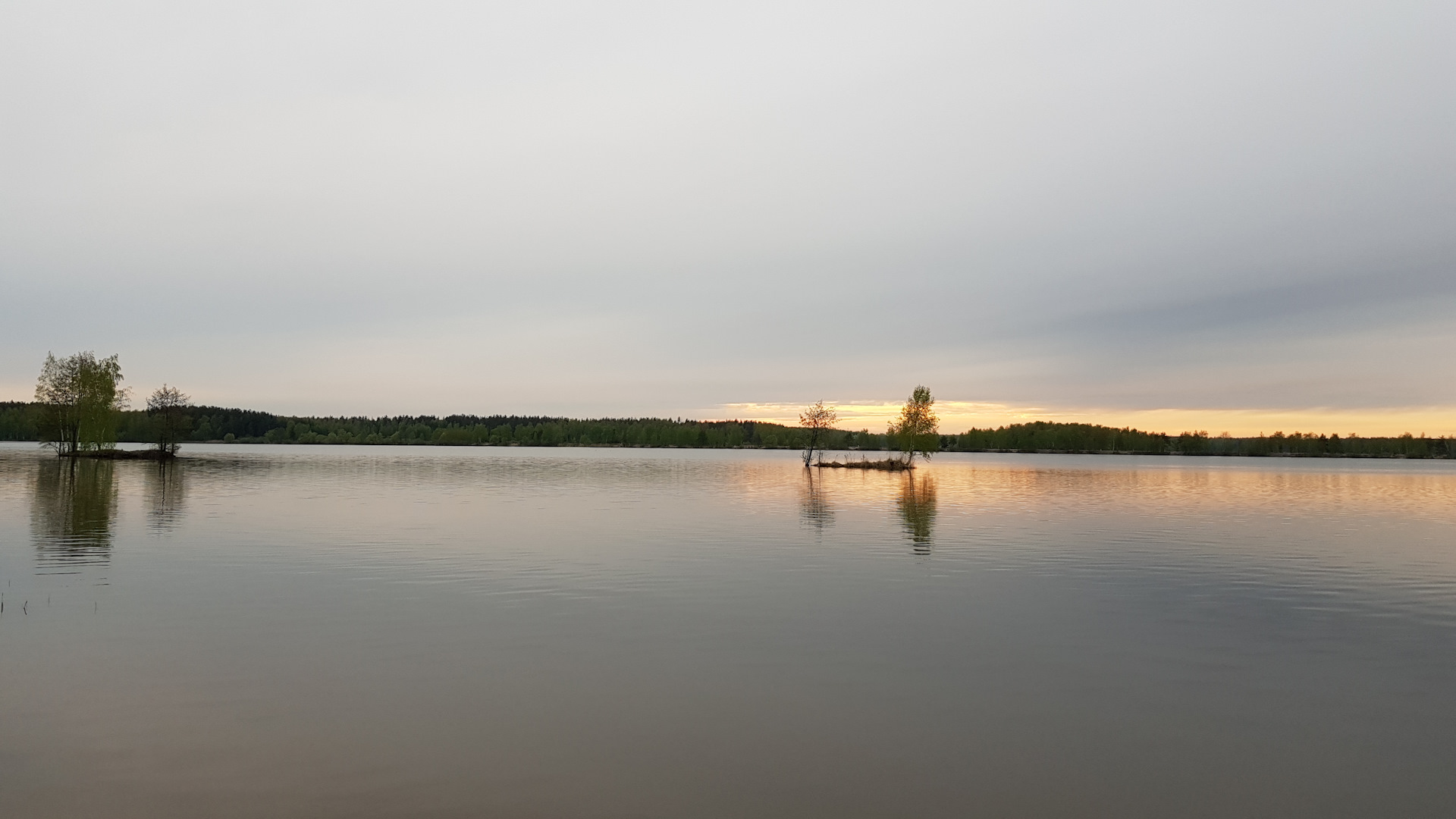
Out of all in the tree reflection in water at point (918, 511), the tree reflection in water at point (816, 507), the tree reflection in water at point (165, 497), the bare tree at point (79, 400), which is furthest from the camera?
the bare tree at point (79, 400)

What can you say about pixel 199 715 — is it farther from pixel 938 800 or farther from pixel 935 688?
pixel 935 688

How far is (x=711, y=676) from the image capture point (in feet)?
42.2

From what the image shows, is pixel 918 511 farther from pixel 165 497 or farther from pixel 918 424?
pixel 918 424

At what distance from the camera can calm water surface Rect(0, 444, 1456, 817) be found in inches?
345

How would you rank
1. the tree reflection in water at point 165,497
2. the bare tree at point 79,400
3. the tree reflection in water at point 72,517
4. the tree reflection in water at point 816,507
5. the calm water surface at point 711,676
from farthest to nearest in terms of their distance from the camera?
the bare tree at point 79,400
the tree reflection in water at point 816,507
the tree reflection in water at point 165,497
the tree reflection in water at point 72,517
the calm water surface at point 711,676

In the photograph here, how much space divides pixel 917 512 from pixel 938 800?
3378 cm

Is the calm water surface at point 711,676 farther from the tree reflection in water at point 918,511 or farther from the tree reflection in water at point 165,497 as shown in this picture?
the tree reflection in water at point 165,497

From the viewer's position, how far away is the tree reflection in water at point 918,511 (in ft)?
100.0

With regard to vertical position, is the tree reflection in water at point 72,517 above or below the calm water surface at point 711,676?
above

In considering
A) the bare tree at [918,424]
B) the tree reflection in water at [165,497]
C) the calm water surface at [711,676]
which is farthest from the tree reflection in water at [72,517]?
the bare tree at [918,424]

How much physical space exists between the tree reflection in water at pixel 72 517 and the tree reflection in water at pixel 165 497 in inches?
58.4

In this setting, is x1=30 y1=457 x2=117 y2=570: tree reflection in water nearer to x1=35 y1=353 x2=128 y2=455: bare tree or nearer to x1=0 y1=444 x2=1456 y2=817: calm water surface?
x1=0 y1=444 x2=1456 y2=817: calm water surface

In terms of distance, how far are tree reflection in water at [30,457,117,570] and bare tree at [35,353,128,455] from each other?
86.6ft

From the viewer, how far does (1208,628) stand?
16734 mm
